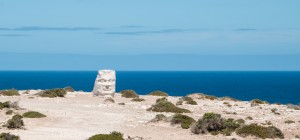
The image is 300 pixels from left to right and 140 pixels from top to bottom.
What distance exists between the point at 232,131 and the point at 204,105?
18928 mm

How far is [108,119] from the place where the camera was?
36250 millimetres

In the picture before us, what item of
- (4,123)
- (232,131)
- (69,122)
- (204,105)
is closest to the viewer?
(232,131)

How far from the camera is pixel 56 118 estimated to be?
3547cm

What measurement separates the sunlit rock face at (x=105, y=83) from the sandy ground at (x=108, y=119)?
268 cm

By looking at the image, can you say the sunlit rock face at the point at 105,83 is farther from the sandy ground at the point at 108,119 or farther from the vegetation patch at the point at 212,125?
the vegetation patch at the point at 212,125

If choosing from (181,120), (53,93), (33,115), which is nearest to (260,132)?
(181,120)

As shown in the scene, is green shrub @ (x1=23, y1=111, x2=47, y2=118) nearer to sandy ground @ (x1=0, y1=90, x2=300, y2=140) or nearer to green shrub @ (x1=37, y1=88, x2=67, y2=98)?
sandy ground @ (x1=0, y1=90, x2=300, y2=140)

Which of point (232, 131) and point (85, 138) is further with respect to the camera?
point (232, 131)

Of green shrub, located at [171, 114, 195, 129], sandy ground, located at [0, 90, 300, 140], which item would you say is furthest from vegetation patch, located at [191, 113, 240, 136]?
green shrub, located at [171, 114, 195, 129]

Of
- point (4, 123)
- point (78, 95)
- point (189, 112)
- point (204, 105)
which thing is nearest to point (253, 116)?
point (189, 112)

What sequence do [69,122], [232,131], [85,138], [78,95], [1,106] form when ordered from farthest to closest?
[78,95] < [1,106] < [69,122] < [232,131] < [85,138]

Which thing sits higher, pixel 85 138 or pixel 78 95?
pixel 78 95

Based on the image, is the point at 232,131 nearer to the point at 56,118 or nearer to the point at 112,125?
the point at 112,125

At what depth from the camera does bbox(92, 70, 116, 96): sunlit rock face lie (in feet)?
173
